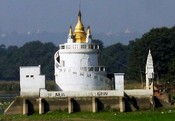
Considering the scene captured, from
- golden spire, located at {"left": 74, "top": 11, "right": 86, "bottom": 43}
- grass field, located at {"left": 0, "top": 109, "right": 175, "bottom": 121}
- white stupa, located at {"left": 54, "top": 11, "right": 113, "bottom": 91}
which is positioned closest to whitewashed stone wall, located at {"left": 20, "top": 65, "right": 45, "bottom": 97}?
white stupa, located at {"left": 54, "top": 11, "right": 113, "bottom": 91}

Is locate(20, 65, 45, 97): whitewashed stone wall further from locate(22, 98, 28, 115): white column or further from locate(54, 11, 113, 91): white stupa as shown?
locate(54, 11, 113, 91): white stupa

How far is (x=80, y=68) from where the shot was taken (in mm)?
80625

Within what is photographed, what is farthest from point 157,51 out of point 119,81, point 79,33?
point 119,81

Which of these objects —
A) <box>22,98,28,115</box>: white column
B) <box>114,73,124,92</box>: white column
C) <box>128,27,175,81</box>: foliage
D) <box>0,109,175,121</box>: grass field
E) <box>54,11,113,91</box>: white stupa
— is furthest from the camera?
<box>128,27,175,81</box>: foliage

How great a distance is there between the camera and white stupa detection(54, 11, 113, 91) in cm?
8050

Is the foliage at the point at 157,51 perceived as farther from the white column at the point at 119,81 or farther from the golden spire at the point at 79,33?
the white column at the point at 119,81

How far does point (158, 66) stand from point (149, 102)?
44872 millimetres

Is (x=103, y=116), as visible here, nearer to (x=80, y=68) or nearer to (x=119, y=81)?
(x=119, y=81)

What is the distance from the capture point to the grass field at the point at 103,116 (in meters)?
68.2

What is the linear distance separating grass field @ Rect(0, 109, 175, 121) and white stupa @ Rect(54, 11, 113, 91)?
4.63 metres

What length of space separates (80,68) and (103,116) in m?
9.86

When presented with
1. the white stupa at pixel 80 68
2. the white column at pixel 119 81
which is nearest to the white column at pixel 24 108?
the white stupa at pixel 80 68

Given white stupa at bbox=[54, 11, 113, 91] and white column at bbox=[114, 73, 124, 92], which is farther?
white stupa at bbox=[54, 11, 113, 91]

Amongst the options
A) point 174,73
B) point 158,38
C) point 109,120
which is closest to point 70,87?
point 109,120
